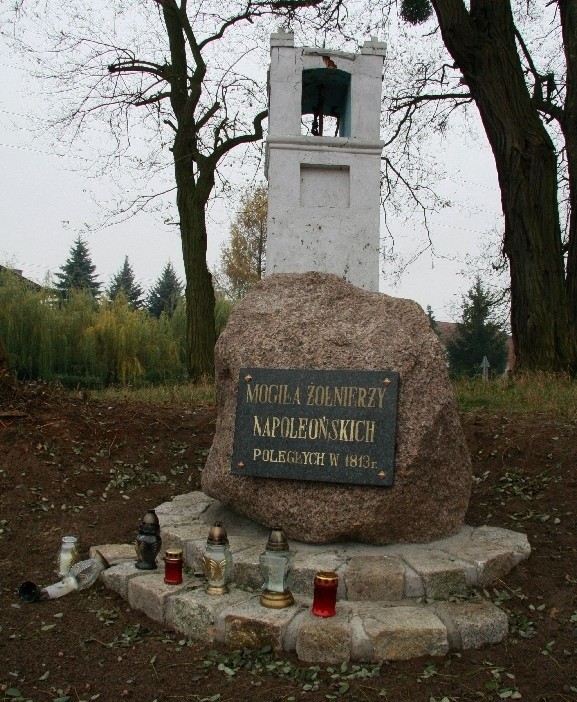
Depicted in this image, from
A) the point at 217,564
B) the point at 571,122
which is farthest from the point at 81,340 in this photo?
the point at 217,564

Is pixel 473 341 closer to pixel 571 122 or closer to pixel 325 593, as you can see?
pixel 571 122

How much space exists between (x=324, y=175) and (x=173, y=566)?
4.29 meters

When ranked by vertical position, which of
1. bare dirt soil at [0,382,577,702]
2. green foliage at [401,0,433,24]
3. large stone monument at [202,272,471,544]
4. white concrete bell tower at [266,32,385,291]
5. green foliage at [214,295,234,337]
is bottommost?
bare dirt soil at [0,382,577,702]

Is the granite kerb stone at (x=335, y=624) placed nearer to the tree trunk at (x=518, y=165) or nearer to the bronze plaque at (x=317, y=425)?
the bronze plaque at (x=317, y=425)

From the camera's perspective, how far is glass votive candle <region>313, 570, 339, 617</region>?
3.19 metres

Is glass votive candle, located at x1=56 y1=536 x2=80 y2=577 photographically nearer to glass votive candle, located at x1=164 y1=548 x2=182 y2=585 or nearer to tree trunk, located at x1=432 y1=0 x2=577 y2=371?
glass votive candle, located at x1=164 y1=548 x2=182 y2=585

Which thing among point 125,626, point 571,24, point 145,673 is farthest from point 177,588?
point 571,24

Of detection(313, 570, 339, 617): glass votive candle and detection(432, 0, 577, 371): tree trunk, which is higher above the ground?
detection(432, 0, 577, 371): tree trunk

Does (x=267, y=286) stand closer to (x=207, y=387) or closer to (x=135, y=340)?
(x=207, y=387)

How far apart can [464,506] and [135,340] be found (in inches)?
404

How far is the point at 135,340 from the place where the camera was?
532 inches

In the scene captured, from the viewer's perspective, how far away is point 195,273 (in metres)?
11.2

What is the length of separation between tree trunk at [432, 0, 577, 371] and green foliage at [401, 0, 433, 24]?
2791 mm

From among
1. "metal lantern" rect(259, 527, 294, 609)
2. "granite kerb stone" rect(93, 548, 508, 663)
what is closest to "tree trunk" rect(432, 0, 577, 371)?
"granite kerb stone" rect(93, 548, 508, 663)
